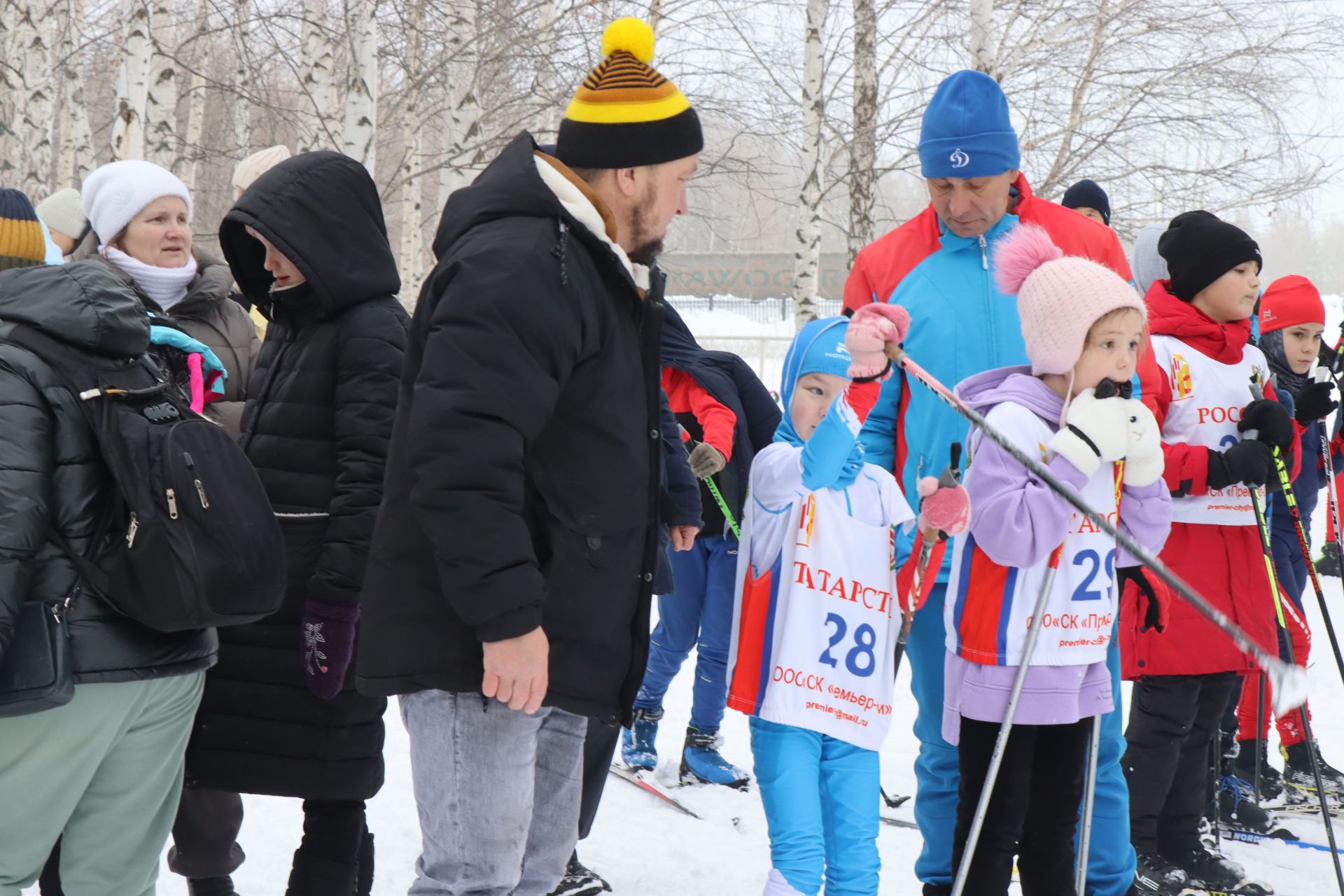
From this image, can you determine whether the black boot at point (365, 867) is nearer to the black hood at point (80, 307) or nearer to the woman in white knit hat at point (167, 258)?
the woman in white knit hat at point (167, 258)

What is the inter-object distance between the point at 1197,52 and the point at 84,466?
526 inches

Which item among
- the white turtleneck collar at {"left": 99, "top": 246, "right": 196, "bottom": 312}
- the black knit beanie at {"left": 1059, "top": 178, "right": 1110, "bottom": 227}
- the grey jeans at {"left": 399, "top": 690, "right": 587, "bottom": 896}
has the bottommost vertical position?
the grey jeans at {"left": 399, "top": 690, "right": 587, "bottom": 896}

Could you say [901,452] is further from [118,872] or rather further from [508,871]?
[118,872]

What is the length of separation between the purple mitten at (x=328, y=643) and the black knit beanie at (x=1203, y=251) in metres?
2.94

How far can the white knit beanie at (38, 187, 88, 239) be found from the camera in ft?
15.7

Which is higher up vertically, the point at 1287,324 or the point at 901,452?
the point at 1287,324

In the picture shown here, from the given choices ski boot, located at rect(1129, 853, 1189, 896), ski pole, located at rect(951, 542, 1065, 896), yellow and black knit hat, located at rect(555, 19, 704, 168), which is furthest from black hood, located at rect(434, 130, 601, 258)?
ski boot, located at rect(1129, 853, 1189, 896)

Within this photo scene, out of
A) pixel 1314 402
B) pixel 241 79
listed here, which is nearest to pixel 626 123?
pixel 1314 402

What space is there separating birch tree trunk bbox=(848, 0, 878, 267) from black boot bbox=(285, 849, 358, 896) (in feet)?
24.5

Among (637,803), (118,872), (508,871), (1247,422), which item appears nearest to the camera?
(508,871)

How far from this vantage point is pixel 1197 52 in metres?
12.8

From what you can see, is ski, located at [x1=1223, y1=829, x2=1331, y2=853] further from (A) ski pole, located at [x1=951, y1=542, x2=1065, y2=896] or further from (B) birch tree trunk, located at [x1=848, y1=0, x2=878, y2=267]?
(B) birch tree trunk, located at [x1=848, y1=0, x2=878, y2=267]

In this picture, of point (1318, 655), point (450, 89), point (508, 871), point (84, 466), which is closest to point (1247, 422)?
point (508, 871)

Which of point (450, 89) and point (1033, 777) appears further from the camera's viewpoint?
point (450, 89)
